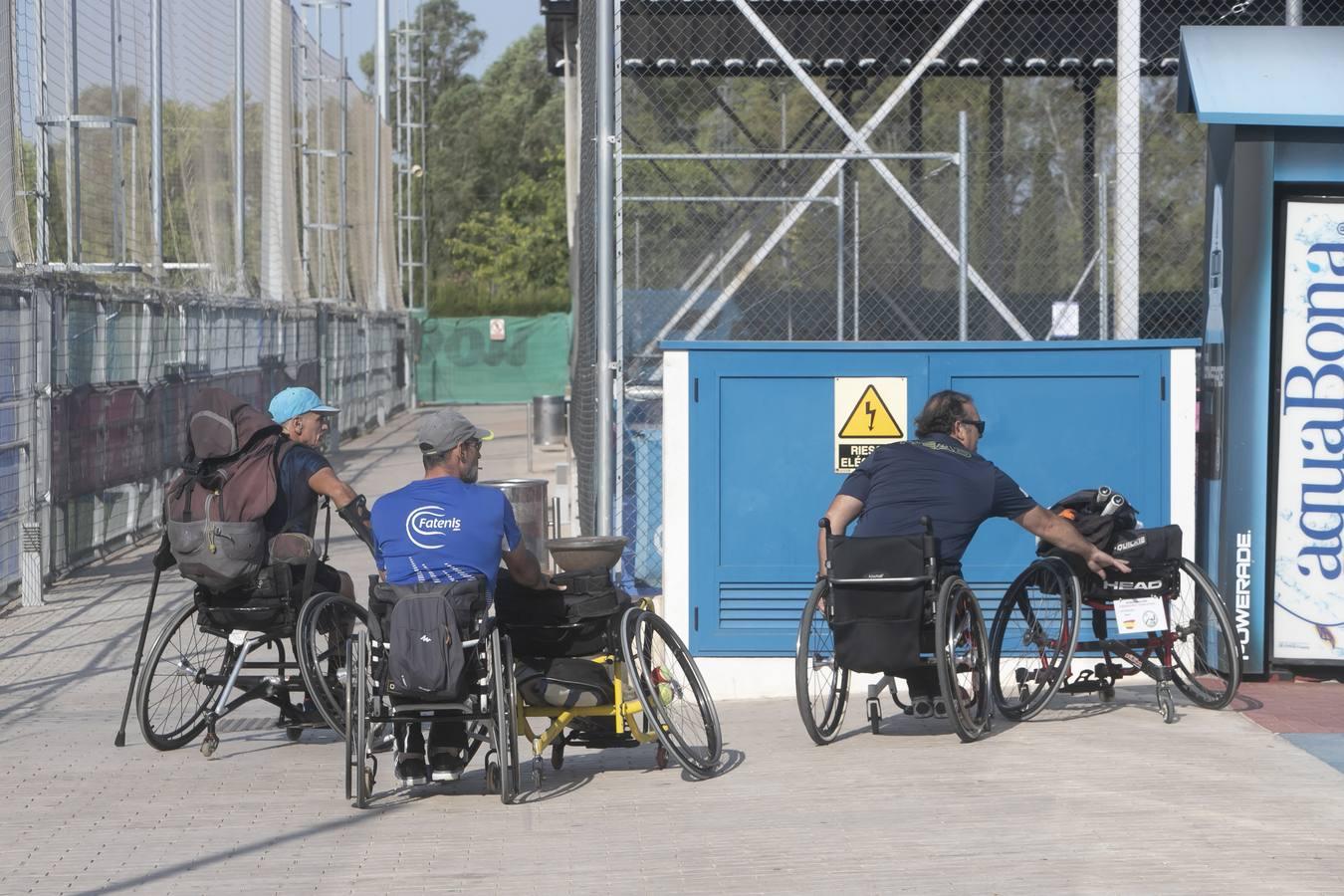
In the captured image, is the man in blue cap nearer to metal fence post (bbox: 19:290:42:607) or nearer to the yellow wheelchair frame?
the yellow wheelchair frame

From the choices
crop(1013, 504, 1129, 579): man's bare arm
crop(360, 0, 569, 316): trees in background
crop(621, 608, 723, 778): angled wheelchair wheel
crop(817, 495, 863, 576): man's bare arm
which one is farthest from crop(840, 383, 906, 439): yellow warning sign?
crop(360, 0, 569, 316): trees in background

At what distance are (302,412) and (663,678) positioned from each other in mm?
2187

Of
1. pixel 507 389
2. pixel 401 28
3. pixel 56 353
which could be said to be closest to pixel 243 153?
pixel 56 353

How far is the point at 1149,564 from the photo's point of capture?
7641 millimetres

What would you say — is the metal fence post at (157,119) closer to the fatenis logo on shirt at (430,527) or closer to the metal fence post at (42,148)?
the metal fence post at (42,148)

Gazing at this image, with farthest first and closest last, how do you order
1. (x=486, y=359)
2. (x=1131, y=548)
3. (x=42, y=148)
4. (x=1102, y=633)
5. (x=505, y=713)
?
(x=486, y=359)
(x=42, y=148)
(x=1102, y=633)
(x=1131, y=548)
(x=505, y=713)

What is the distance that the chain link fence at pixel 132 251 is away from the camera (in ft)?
39.0

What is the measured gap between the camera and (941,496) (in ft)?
24.0

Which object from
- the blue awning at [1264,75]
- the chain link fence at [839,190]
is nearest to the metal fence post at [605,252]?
the chain link fence at [839,190]

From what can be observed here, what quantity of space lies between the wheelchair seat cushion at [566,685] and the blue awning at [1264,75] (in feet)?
12.9

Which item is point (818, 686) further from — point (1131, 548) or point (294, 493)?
point (294, 493)

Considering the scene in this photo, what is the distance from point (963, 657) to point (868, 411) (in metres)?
1.75

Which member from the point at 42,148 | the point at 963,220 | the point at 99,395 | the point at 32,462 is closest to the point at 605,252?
the point at 963,220

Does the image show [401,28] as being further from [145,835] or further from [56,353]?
[145,835]
